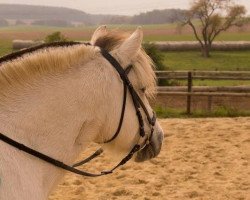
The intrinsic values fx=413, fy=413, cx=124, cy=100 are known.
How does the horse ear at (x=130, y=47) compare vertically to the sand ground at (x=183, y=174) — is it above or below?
above

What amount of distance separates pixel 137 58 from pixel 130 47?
0.35 ft

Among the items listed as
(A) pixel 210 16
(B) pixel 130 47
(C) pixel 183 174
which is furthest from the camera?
(A) pixel 210 16

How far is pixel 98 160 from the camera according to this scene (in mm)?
6918

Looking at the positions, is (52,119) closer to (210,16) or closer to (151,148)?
(151,148)

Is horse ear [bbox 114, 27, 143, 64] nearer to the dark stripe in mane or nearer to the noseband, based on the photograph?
the noseband

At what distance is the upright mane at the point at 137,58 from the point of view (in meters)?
2.34

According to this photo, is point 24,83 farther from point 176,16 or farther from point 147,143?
point 176,16

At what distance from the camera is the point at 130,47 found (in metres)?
2.27

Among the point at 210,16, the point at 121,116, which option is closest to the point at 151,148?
the point at 121,116

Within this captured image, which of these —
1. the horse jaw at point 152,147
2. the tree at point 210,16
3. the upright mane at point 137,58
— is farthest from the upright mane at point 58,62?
the tree at point 210,16

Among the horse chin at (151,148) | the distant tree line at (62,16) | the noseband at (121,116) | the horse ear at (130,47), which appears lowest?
the distant tree line at (62,16)

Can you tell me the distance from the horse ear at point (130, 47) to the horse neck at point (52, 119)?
0.63ft

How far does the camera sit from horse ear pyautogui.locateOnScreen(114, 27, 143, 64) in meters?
2.25

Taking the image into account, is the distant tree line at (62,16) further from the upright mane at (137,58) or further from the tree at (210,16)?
the upright mane at (137,58)
